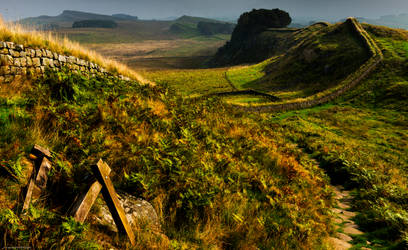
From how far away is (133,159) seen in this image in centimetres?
431

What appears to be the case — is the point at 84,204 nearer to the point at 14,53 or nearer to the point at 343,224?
the point at 343,224

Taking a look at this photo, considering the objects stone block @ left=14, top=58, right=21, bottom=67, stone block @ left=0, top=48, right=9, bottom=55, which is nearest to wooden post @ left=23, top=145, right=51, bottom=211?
stone block @ left=14, top=58, right=21, bottom=67

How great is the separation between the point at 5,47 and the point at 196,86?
57496mm

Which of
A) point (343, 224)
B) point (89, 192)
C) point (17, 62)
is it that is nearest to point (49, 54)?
point (17, 62)

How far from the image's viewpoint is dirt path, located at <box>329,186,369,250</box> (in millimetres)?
5062

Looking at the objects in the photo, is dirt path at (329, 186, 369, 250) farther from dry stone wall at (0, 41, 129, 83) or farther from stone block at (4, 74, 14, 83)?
stone block at (4, 74, 14, 83)

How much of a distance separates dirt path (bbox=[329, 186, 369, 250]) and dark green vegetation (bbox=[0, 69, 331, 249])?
346 millimetres

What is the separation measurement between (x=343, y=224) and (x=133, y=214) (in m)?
6.13

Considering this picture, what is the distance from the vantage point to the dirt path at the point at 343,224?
16.6 feet

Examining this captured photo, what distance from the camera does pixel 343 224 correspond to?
6.15 m

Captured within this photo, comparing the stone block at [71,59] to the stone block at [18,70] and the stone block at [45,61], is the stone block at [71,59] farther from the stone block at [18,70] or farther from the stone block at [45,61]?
the stone block at [18,70]

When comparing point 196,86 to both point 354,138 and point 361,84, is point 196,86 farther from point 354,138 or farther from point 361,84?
point 354,138

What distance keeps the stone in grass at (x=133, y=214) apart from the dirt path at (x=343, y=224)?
4.08 meters

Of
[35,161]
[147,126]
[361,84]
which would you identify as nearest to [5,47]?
[147,126]
